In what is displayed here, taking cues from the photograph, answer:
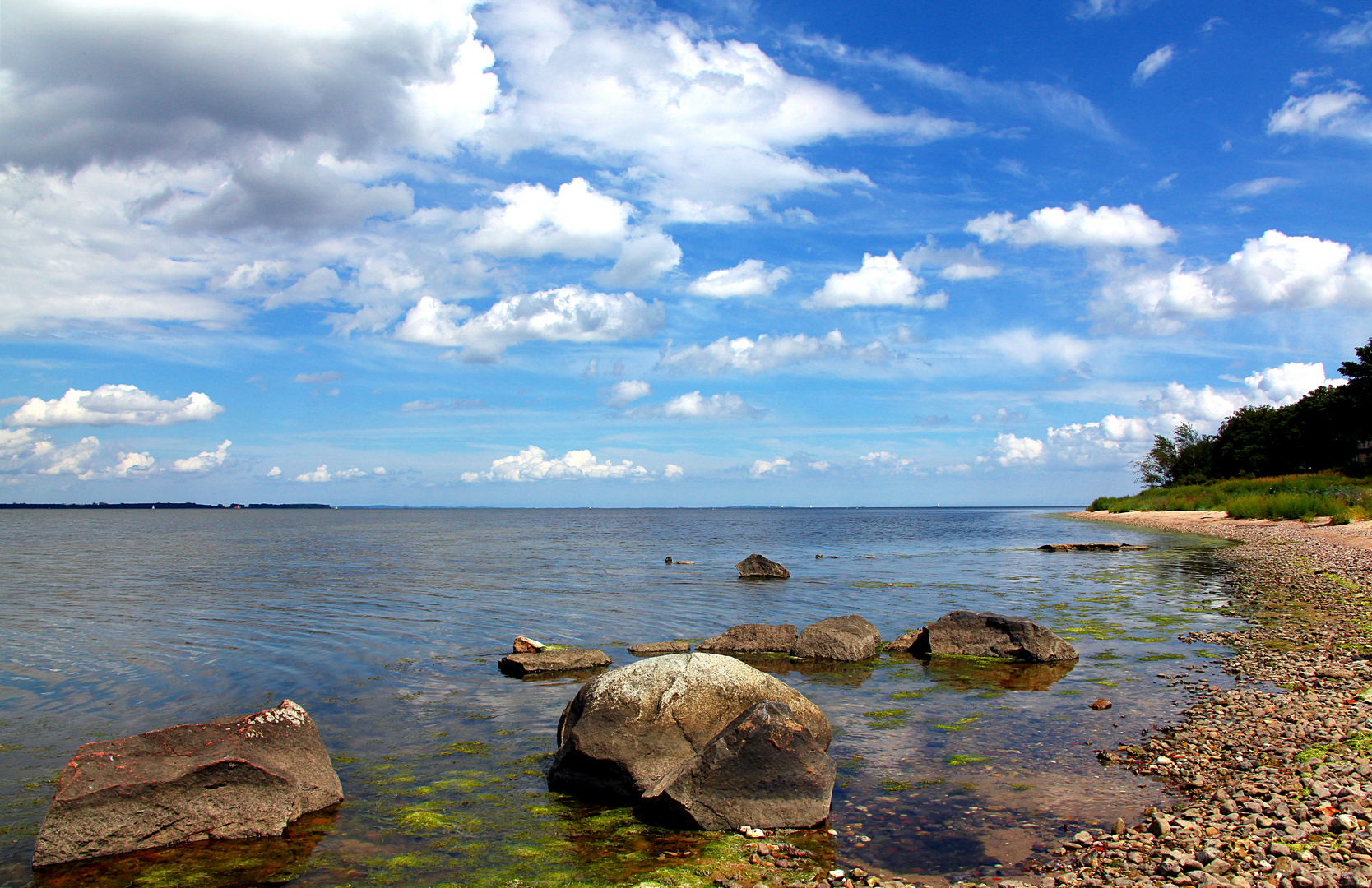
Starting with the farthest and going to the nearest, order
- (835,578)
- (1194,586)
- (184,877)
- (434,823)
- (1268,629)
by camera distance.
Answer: (835,578) → (1194,586) → (1268,629) → (434,823) → (184,877)

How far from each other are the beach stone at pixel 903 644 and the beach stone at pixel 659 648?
466cm

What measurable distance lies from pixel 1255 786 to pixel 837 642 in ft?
30.0

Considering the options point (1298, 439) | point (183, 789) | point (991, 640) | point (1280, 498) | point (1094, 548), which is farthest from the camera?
point (1298, 439)

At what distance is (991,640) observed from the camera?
16.8 meters

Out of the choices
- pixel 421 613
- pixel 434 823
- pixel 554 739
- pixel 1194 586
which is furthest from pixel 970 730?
pixel 1194 586

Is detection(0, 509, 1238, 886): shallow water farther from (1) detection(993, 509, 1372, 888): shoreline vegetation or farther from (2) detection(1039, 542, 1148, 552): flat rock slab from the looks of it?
(2) detection(1039, 542, 1148, 552): flat rock slab

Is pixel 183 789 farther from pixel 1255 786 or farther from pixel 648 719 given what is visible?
pixel 1255 786

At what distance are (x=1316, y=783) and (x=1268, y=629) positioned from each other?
1195 centimetres

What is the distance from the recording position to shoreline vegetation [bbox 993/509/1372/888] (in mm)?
6465

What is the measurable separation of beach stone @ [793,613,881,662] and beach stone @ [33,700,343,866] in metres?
10.5

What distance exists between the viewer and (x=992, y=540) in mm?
65938

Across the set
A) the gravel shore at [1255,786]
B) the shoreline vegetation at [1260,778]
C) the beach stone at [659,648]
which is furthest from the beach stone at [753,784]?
the beach stone at [659,648]

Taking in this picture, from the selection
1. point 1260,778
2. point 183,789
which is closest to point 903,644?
point 1260,778

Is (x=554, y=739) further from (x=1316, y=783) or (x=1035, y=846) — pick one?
(x=1316, y=783)
